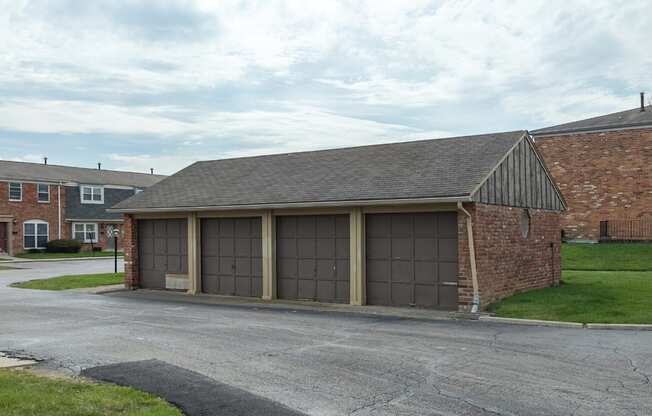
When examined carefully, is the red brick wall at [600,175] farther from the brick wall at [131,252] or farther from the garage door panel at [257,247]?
the brick wall at [131,252]

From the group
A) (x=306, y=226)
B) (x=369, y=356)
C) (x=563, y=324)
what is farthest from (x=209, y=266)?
(x=369, y=356)

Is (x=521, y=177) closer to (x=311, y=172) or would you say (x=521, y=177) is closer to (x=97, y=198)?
(x=311, y=172)

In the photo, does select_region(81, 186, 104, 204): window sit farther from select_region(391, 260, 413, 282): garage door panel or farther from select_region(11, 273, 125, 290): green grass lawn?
select_region(391, 260, 413, 282): garage door panel

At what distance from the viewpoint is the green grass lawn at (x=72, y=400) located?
701 cm

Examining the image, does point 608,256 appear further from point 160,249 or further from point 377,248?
point 160,249

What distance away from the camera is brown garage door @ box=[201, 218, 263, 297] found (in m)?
20.2

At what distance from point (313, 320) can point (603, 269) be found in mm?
15371

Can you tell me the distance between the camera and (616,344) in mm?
11445

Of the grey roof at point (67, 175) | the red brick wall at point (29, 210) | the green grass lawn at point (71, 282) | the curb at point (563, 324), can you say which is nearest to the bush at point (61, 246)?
the red brick wall at point (29, 210)

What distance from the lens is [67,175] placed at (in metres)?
51.4

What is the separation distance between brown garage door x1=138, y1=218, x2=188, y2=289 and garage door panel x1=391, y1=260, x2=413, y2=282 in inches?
302

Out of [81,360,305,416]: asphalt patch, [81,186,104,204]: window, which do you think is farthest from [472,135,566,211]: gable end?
[81,186,104,204]: window

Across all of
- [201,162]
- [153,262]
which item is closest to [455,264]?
[153,262]

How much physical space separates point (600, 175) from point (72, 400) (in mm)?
29941
